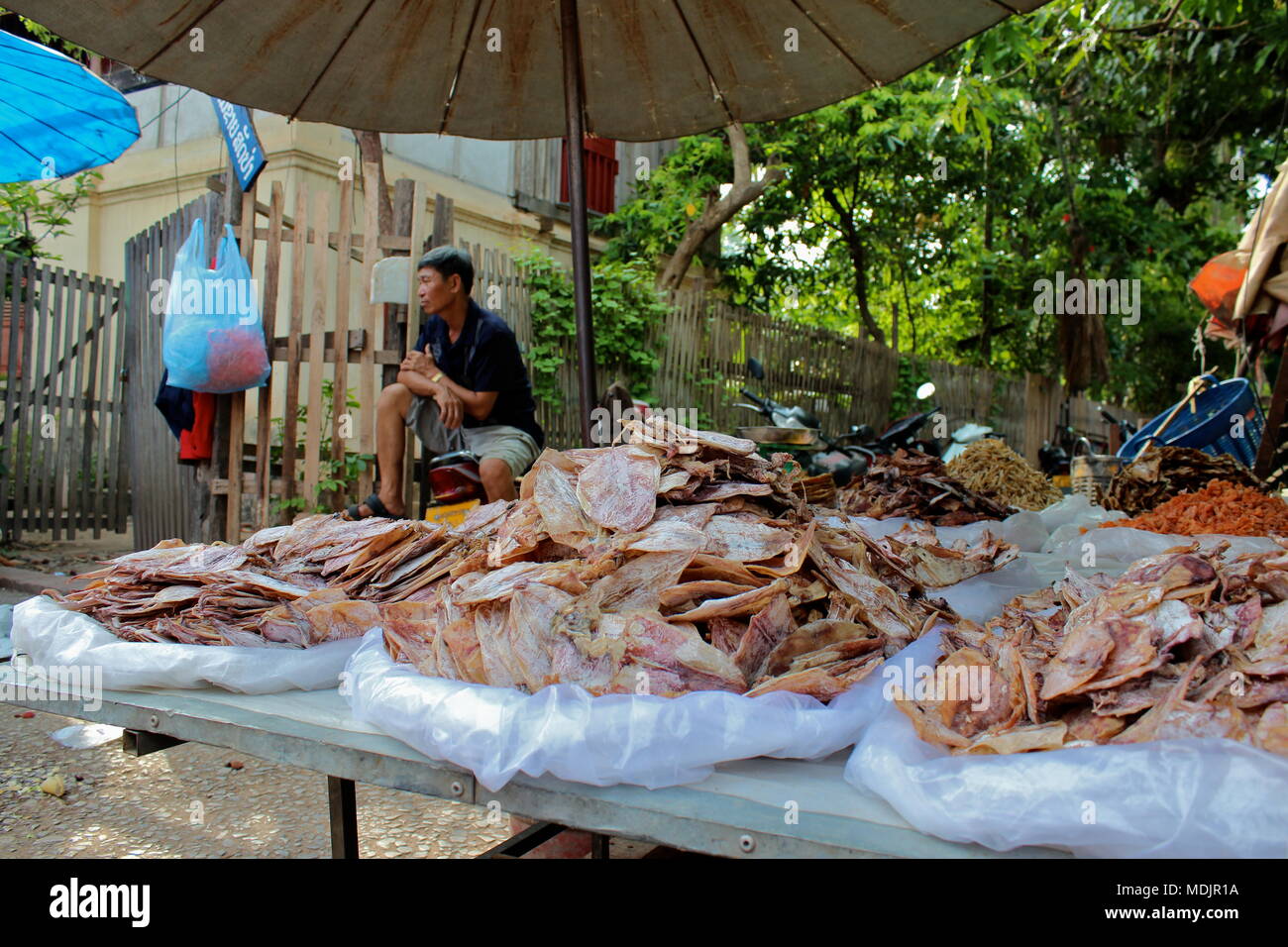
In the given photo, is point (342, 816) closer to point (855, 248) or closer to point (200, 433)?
point (200, 433)

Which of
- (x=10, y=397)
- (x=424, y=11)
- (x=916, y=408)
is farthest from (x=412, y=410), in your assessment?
(x=916, y=408)

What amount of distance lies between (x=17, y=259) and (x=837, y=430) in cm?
806

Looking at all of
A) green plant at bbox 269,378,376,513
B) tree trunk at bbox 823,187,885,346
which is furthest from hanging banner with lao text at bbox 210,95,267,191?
tree trunk at bbox 823,187,885,346

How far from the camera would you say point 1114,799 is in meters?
1.11

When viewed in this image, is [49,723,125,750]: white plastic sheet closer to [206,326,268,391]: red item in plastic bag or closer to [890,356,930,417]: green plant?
[206,326,268,391]: red item in plastic bag

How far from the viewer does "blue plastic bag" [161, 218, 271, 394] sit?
15.5ft

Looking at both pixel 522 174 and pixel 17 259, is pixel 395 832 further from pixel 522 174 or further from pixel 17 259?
pixel 522 174

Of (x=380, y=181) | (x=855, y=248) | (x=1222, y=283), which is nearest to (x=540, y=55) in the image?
(x=380, y=181)

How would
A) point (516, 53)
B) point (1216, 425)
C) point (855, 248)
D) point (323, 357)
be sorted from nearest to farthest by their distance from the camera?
point (516, 53), point (323, 357), point (1216, 425), point (855, 248)

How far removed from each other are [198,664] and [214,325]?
3.47 meters

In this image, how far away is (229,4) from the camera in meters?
2.60

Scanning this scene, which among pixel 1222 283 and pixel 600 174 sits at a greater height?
pixel 600 174

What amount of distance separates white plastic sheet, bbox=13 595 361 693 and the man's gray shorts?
7.24 feet

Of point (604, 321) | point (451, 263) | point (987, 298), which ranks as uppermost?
point (987, 298)
